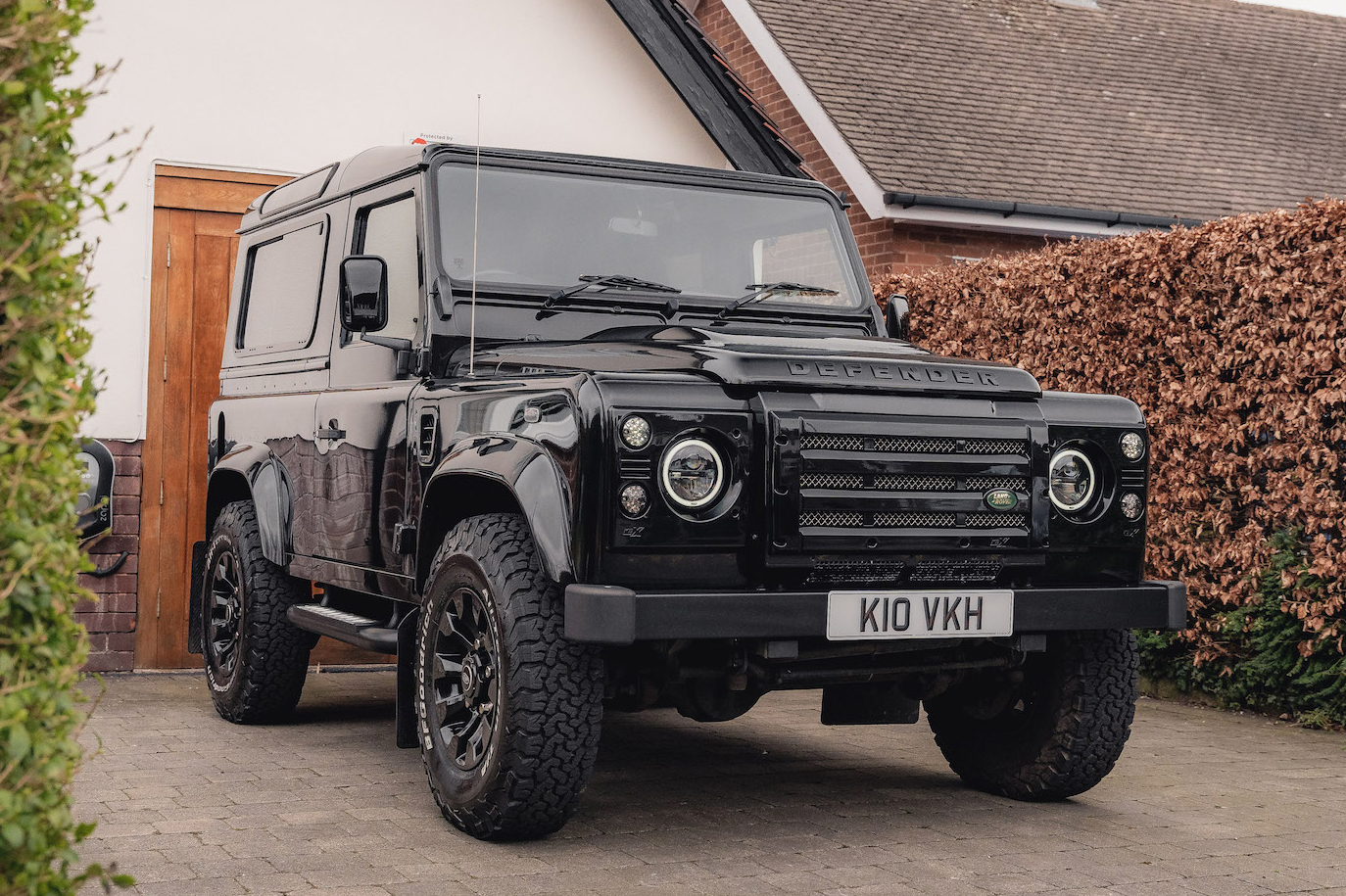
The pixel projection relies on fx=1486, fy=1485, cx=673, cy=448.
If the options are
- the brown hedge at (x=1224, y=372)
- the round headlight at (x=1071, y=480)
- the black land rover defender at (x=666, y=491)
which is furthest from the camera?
the brown hedge at (x=1224, y=372)

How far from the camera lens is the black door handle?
18.9 ft

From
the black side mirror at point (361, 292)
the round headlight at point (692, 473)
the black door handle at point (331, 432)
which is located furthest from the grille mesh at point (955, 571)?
the black door handle at point (331, 432)

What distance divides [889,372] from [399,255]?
2103 mm

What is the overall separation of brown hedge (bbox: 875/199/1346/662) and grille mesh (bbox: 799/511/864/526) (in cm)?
326

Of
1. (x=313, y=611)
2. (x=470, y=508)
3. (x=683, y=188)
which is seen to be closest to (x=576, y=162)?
(x=683, y=188)

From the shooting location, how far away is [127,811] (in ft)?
16.1

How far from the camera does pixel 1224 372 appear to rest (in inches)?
284

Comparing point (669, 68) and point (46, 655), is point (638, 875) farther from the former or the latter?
point (669, 68)

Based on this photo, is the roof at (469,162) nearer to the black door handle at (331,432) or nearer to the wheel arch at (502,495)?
the black door handle at (331,432)

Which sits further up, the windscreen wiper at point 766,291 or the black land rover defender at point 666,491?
the windscreen wiper at point 766,291

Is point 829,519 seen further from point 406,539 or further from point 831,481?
point 406,539

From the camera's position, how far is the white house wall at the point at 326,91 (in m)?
8.14

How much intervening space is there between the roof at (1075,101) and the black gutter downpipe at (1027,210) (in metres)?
0.06

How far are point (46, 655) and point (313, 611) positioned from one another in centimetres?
374
